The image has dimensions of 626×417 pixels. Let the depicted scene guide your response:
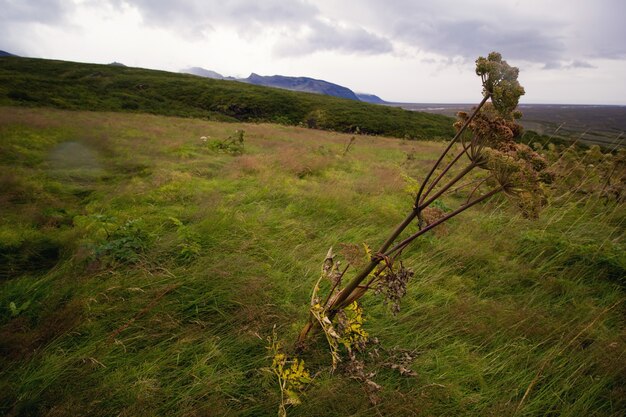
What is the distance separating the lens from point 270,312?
2541 mm

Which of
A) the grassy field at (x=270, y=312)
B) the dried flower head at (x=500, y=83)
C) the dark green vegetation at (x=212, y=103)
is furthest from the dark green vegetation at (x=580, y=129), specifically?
the dark green vegetation at (x=212, y=103)

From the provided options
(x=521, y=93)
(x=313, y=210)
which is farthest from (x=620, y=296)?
(x=313, y=210)

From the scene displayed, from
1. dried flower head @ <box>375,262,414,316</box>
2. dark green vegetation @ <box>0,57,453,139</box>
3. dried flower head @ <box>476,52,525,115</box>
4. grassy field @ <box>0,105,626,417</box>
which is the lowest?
grassy field @ <box>0,105,626,417</box>

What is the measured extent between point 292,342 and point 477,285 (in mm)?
2220

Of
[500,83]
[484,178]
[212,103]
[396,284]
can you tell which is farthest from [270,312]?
[212,103]

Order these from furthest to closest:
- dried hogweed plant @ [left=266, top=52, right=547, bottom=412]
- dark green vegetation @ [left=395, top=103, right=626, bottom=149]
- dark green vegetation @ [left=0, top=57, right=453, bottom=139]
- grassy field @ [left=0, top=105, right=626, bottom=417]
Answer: dark green vegetation @ [left=0, top=57, right=453, bottom=139] < dark green vegetation @ [left=395, top=103, right=626, bottom=149] < grassy field @ [left=0, top=105, right=626, bottom=417] < dried hogweed plant @ [left=266, top=52, right=547, bottom=412]

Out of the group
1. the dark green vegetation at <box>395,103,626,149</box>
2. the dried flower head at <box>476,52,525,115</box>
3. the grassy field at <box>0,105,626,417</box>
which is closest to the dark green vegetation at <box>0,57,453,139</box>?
the dark green vegetation at <box>395,103,626,149</box>

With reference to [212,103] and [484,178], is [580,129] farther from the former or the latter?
[484,178]

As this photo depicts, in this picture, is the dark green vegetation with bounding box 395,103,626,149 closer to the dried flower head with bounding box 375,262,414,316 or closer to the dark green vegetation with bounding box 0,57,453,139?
the dried flower head with bounding box 375,262,414,316

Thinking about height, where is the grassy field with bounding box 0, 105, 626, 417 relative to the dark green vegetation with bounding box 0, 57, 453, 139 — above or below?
below

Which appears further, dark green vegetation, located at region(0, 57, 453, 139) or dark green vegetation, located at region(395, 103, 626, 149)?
dark green vegetation, located at region(0, 57, 453, 139)

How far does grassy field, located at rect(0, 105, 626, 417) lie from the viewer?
75.2 inches

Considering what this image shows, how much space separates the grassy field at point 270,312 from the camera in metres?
1.91

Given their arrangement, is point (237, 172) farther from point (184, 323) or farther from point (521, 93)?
point (521, 93)
